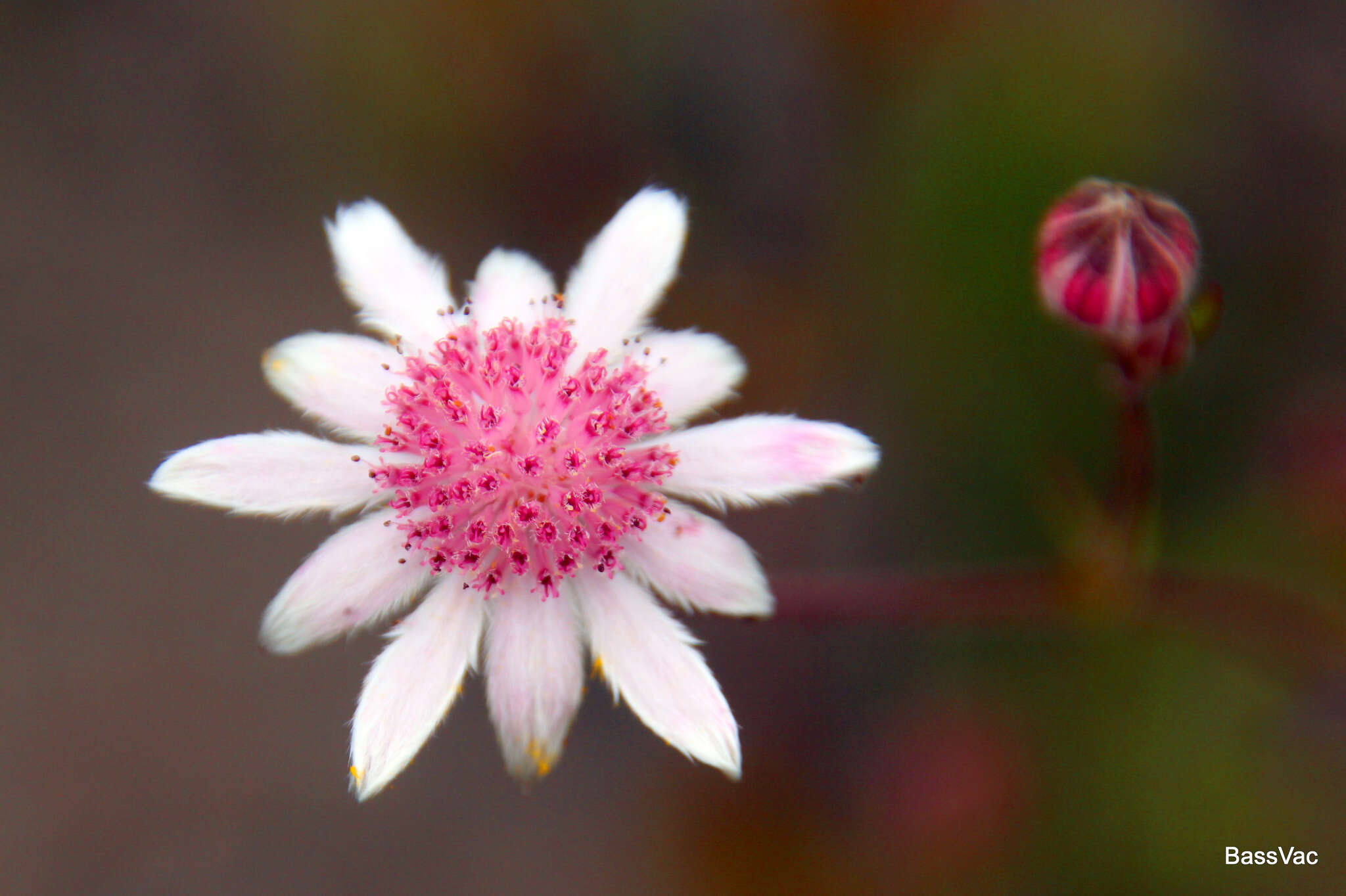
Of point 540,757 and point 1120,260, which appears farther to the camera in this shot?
point 1120,260

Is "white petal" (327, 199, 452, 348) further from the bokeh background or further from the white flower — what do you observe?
the bokeh background

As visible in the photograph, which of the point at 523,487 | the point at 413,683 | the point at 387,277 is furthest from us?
the point at 387,277

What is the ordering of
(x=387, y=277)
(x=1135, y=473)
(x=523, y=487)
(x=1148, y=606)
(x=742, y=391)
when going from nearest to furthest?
(x=523, y=487) → (x=387, y=277) → (x=1135, y=473) → (x=1148, y=606) → (x=742, y=391)

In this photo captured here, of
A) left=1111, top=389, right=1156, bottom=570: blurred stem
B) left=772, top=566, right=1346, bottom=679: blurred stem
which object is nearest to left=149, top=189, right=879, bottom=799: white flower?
left=772, top=566, right=1346, bottom=679: blurred stem

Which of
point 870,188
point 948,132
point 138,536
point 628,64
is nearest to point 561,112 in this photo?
point 628,64

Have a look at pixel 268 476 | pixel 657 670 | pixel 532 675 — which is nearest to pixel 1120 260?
pixel 657 670

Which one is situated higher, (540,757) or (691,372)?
(691,372)

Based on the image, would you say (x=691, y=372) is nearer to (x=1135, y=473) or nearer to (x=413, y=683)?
(x=413, y=683)
